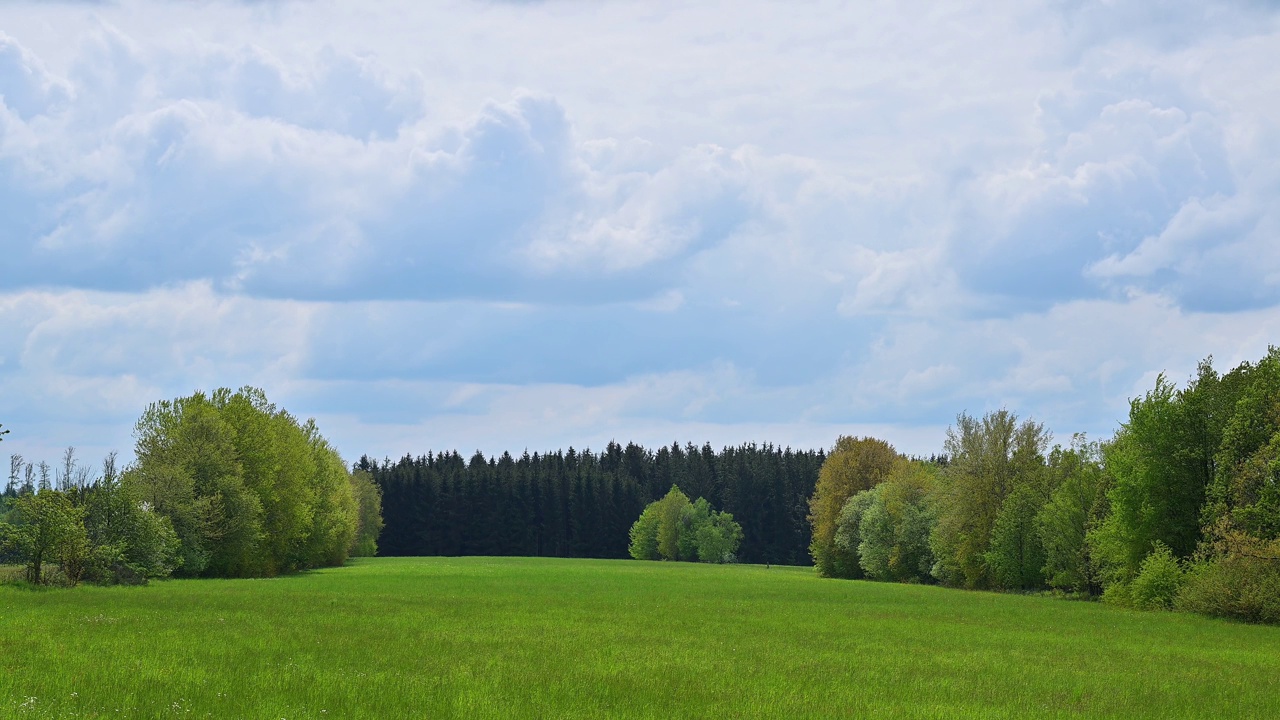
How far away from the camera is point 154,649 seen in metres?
25.9

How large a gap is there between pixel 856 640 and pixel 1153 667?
9177 millimetres

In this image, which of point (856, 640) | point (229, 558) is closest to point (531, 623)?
point (856, 640)

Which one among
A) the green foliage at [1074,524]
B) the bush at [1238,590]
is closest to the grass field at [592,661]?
the bush at [1238,590]

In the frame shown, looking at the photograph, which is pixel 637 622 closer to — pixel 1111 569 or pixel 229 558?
pixel 1111 569

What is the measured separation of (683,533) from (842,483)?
68753 millimetres

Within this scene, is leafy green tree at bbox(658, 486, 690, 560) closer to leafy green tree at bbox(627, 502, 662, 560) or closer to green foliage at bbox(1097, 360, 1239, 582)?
leafy green tree at bbox(627, 502, 662, 560)

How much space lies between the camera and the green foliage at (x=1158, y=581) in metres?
53.0

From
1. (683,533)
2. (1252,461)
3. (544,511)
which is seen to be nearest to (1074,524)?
(1252,461)

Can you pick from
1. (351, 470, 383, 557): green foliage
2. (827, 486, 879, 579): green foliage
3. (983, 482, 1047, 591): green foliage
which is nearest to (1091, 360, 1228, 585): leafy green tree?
(983, 482, 1047, 591): green foliage

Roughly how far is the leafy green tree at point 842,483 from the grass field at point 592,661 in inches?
2368

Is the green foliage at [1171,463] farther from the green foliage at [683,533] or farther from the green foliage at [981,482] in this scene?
the green foliage at [683,533]

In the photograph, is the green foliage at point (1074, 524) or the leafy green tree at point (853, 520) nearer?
the green foliage at point (1074, 524)

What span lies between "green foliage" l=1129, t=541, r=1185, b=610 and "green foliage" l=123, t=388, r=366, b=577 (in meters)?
54.3

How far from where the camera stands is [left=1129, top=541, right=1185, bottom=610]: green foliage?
174 feet
